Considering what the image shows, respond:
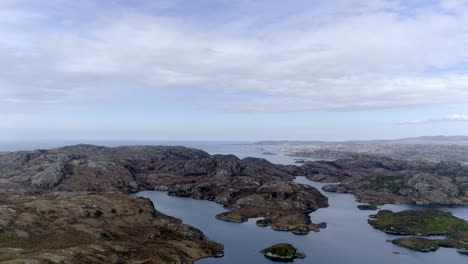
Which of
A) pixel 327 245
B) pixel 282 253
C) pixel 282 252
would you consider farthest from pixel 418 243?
pixel 282 253

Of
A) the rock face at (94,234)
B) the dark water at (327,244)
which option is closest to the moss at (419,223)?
the dark water at (327,244)

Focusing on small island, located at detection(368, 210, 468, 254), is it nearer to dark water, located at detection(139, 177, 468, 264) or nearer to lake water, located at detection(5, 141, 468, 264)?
lake water, located at detection(5, 141, 468, 264)

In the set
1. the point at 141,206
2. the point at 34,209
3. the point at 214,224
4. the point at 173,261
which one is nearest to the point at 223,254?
the point at 173,261

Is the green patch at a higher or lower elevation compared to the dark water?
higher

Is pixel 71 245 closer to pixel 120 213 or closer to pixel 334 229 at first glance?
pixel 120 213

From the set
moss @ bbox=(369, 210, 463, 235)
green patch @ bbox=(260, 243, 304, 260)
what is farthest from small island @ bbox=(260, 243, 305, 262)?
moss @ bbox=(369, 210, 463, 235)

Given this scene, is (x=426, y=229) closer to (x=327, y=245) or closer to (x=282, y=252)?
(x=327, y=245)
